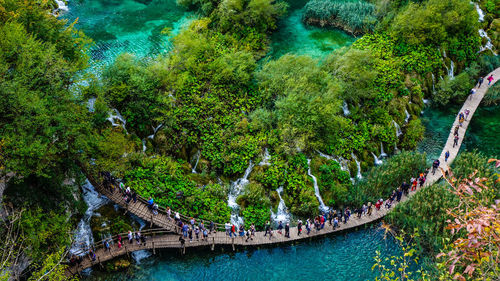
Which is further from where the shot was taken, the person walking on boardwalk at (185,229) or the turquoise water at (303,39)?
the turquoise water at (303,39)

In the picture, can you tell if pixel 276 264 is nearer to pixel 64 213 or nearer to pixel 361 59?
pixel 64 213

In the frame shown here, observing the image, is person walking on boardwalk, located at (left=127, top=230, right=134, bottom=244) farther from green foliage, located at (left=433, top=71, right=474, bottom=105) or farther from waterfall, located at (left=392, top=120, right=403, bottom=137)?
green foliage, located at (left=433, top=71, right=474, bottom=105)

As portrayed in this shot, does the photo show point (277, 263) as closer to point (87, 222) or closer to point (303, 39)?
point (87, 222)

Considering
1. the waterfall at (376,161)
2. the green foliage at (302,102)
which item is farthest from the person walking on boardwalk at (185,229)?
the waterfall at (376,161)

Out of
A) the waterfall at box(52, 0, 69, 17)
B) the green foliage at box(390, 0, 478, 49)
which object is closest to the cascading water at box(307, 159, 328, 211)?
the green foliage at box(390, 0, 478, 49)

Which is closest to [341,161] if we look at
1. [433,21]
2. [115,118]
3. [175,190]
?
[175,190]

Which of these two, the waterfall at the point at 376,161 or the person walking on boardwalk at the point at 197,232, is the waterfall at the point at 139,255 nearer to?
the person walking on boardwalk at the point at 197,232
